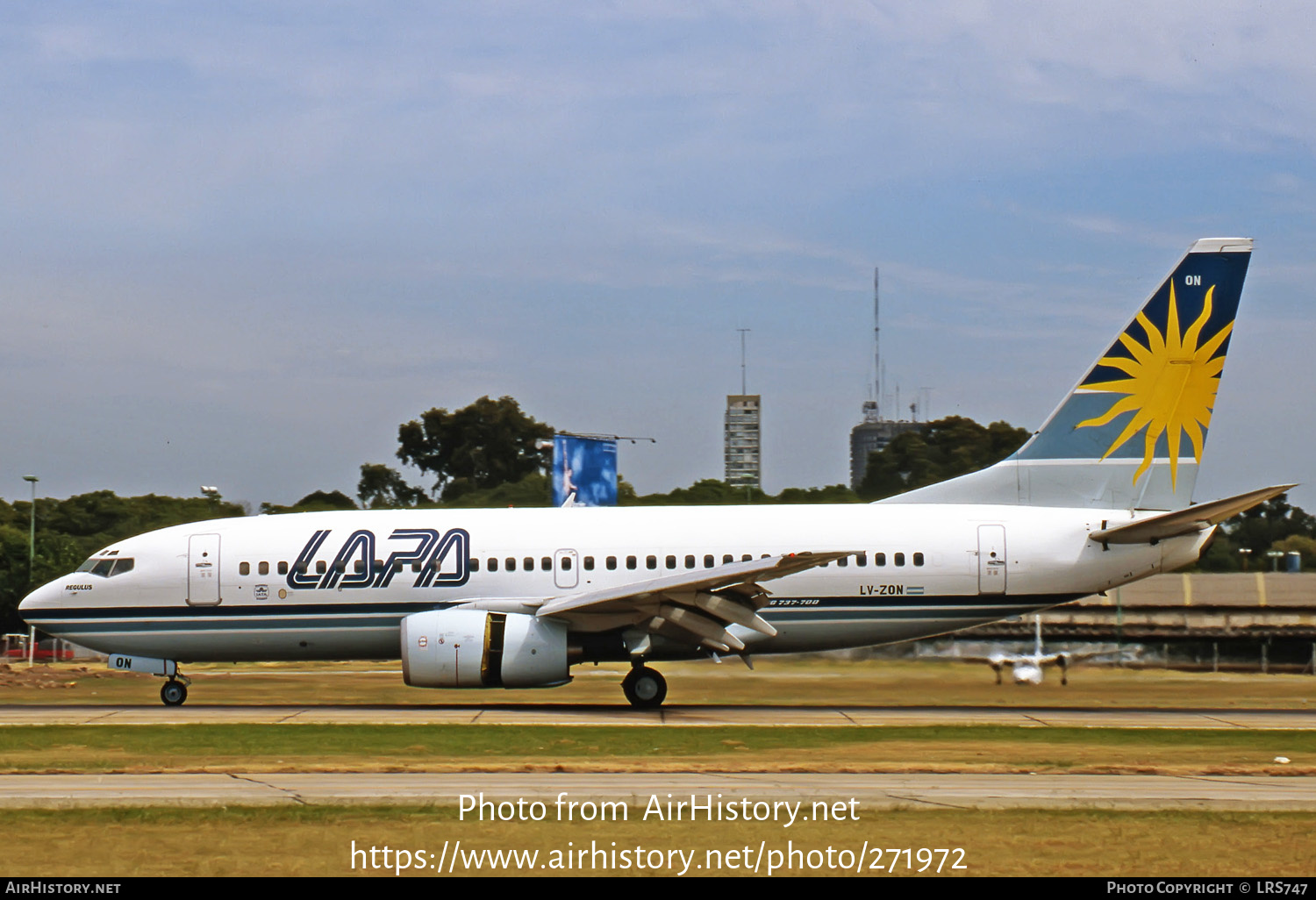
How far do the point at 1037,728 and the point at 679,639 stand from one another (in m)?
6.65

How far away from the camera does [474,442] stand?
7969 cm

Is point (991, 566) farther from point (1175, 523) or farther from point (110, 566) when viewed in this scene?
point (110, 566)

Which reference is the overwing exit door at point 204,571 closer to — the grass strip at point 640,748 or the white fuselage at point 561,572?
the white fuselage at point 561,572

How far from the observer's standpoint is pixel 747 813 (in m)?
12.5

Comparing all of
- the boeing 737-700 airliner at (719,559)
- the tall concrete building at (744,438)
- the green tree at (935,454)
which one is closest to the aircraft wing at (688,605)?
the boeing 737-700 airliner at (719,559)

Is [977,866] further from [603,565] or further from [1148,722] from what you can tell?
[603,565]

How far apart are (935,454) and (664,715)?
111 ft

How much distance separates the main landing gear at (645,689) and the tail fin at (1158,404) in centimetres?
758

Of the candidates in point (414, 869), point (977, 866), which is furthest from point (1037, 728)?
point (414, 869)

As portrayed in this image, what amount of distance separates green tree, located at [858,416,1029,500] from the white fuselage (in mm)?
12916

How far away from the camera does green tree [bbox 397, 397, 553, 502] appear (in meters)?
78.9

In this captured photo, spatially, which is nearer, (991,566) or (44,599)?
(991,566)

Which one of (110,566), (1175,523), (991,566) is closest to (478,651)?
(110,566)

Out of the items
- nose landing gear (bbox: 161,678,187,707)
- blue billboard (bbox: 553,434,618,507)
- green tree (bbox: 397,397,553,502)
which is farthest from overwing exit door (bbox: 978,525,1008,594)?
green tree (bbox: 397,397,553,502)
